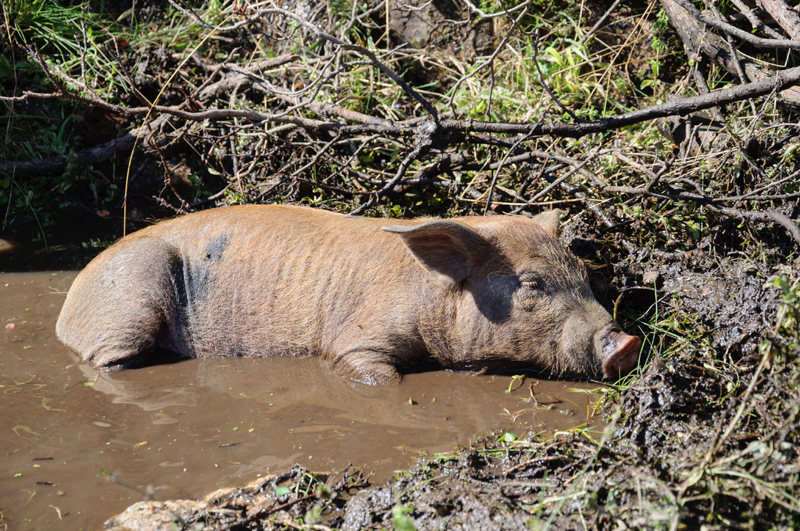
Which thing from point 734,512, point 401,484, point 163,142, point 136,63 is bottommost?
point 401,484

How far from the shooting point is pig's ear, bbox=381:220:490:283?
4.34 meters

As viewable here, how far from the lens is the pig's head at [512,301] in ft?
14.1

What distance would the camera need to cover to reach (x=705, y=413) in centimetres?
351

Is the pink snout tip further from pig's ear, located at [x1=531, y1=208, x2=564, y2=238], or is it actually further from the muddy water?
pig's ear, located at [x1=531, y1=208, x2=564, y2=238]

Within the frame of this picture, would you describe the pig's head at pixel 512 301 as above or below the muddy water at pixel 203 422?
above

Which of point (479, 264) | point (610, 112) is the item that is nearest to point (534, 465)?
point (479, 264)

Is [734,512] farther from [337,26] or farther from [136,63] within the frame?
[136,63]

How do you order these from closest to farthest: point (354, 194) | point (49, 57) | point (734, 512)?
A: point (734, 512) → point (354, 194) → point (49, 57)

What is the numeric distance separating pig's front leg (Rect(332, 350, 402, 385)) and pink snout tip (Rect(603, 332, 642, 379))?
1429 millimetres

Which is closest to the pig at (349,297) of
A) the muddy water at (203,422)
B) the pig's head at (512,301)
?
the pig's head at (512,301)

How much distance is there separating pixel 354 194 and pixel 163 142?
258 centimetres

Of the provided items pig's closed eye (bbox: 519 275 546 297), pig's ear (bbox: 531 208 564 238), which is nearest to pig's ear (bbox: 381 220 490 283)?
pig's closed eye (bbox: 519 275 546 297)

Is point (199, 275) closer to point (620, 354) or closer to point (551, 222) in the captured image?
point (551, 222)

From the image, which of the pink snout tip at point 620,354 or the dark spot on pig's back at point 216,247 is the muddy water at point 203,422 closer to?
the pink snout tip at point 620,354
